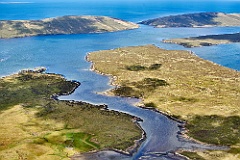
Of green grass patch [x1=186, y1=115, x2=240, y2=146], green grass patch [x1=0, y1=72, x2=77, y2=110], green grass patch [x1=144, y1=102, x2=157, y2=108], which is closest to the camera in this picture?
green grass patch [x1=186, y1=115, x2=240, y2=146]

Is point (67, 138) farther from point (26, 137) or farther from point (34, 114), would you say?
point (34, 114)

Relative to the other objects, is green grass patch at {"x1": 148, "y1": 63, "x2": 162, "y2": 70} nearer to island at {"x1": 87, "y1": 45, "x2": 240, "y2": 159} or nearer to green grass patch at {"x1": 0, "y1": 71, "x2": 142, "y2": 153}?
island at {"x1": 87, "y1": 45, "x2": 240, "y2": 159}

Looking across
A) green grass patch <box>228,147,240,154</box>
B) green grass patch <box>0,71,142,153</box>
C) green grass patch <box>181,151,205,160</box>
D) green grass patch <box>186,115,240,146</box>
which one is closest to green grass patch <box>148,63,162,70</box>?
green grass patch <box>0,71,142,153</box>

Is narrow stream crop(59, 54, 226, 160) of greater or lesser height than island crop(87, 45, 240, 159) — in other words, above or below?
below

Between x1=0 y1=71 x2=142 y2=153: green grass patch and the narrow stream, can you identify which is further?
x1=0 y1=71 x2=142 y2=153: green grass patch

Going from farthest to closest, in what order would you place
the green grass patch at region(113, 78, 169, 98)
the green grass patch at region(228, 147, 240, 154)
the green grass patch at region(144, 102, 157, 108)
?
the green grass patch at region(113, 78, 169, 98) → the green grass patch at region(144, 102, 157, 108) → the green grass patch at region(228, 147, 240, 154)

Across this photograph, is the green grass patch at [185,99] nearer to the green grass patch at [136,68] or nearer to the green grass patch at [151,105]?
the green grass patch at [151,105]

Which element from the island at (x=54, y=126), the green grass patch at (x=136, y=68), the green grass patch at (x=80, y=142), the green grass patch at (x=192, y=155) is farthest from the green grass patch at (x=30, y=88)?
the green grass patch at (x=192, y=155)
